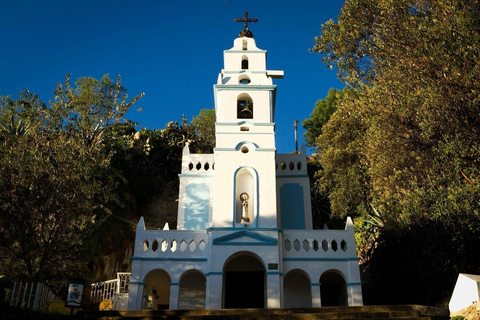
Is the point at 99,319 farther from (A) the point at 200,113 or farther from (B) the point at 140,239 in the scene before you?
(A) the point at 200,113

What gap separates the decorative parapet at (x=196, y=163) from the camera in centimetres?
1930

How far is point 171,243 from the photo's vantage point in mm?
16297

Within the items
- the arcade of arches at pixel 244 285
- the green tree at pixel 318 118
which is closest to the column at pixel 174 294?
the arcade of arches at pixel 244 285

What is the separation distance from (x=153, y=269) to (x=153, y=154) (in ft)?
52.0

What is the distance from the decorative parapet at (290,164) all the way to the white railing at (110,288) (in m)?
7.49

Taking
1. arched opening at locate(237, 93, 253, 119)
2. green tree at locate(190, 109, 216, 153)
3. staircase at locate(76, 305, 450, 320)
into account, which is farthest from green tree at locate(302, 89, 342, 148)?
staircase at locate(76, 305, 450, 320)

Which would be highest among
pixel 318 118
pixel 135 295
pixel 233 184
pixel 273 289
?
pixel 318 118

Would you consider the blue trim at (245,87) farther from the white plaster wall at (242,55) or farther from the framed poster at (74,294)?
the framed poster at (74,294)

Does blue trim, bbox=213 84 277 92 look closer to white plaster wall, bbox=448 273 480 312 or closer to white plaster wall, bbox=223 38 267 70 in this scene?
white plaster wall, bbox=223 38 267 70

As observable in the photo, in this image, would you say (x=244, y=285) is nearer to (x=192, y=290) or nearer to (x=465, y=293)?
(x=192, y=290)

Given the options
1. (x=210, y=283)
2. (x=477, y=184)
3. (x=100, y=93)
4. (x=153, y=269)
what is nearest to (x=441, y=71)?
(x=477, y=184)

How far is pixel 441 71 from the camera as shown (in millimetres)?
12219

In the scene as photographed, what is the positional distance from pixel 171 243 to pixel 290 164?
6249mm

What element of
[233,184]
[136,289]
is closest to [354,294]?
[233,184]
